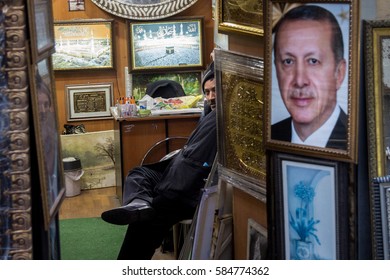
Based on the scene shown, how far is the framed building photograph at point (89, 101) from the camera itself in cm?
856

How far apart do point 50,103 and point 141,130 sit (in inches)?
168

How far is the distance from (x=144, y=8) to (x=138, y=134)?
1877 mm

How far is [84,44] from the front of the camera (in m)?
8.50

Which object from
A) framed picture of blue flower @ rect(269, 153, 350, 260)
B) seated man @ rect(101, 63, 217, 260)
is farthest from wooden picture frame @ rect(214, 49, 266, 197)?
seated man @ rect(101, 63, 217, 260)

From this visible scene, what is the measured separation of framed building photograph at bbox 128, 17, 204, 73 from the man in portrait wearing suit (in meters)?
5.68

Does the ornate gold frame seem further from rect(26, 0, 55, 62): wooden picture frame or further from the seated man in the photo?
the seated man

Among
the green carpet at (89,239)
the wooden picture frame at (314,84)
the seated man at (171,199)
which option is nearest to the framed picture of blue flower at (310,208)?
the wooden picture frame at (314,84)

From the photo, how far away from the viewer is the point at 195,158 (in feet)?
17.7

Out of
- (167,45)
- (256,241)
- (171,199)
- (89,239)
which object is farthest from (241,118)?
(167,45)

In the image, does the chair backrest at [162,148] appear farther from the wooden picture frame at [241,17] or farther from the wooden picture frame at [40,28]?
the wooden picture frame at [40,28]

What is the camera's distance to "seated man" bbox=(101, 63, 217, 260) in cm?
530

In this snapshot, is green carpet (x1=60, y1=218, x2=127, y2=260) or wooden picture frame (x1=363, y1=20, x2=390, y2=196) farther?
green carpet (x1=60, y1=218, x2=127, y2=260)

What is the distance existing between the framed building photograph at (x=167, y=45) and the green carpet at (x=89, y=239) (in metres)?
2.18
